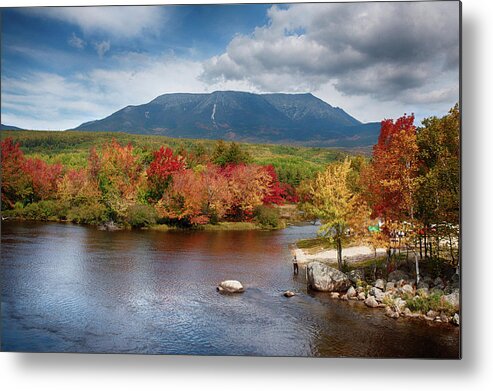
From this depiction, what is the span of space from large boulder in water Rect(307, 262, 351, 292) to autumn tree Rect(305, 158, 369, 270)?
1.07ft

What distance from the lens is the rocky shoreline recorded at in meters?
5.00

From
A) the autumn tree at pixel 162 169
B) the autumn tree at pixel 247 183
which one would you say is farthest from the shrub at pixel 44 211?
the autumn tree at pixel 247 183

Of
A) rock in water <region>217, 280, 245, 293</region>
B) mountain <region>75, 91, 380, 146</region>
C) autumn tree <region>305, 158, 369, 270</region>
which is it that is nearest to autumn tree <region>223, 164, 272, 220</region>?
mountain <region>75, 91, 380, 146</region>

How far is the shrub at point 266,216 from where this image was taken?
6.47 metres

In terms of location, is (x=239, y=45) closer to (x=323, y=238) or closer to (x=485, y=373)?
(x=323, y=238)

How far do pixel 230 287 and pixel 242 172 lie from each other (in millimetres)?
1839

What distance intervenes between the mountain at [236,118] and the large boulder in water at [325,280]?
190 centimetres

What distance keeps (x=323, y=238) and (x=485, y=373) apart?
276cm

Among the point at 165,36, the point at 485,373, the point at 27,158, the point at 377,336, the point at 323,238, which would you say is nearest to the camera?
the point at 485,373

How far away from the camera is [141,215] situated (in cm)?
719

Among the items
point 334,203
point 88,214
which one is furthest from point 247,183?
point 88,214

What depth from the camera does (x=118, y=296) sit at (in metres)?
5.33

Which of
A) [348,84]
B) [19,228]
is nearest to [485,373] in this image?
[348,84]

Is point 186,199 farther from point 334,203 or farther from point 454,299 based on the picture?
point 454,299
